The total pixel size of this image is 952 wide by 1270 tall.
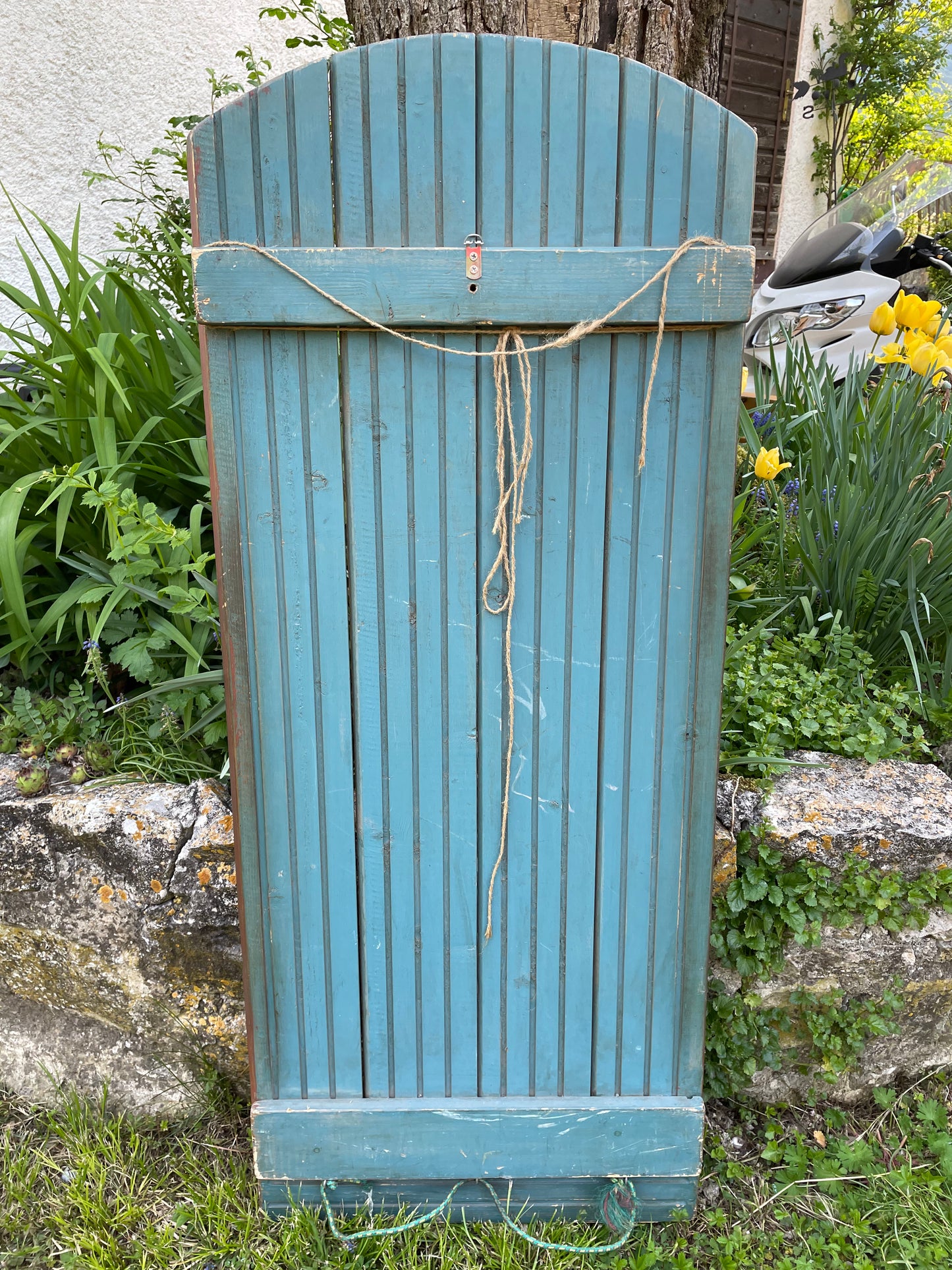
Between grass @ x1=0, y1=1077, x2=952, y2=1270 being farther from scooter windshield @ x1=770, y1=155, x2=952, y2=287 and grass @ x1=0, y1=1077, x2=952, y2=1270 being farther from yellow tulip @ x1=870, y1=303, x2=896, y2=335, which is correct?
scooter windshield @ x1=770, y1=155, x2=952, y2=287

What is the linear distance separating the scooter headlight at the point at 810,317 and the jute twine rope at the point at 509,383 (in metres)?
2.30

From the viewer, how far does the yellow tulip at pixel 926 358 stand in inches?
90.5

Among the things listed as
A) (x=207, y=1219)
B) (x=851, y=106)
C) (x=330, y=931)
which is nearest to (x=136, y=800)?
(x=330, y=931)

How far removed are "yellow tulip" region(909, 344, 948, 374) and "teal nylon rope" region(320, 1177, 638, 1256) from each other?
82.0 inches

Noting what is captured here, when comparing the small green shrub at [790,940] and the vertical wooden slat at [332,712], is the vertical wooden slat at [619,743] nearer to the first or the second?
the small green shrub at [790,940]

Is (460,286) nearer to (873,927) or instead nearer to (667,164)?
(667,164)

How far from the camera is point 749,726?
1907 mm

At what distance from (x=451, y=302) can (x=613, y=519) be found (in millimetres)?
400

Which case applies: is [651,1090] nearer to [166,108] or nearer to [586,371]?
[586,371]

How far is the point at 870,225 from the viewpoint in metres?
3.52

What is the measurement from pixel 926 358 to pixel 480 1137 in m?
2.17

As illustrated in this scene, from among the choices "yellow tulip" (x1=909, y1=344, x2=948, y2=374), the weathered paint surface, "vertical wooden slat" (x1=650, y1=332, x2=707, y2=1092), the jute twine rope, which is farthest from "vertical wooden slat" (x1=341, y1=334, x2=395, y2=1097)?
"yellow tulip" (x1=909, y1=344, x2=948, y2=374)

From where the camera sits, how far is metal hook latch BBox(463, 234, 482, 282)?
1199mm

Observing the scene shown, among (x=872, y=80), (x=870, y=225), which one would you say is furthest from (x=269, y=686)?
(x=872, y=80)
